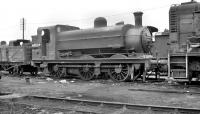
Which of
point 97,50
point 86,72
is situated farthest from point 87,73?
point 97,50

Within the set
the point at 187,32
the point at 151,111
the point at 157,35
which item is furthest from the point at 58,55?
the point at 151,111

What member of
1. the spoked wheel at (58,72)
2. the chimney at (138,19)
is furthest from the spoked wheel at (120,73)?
the spoked wheel at (58,72)

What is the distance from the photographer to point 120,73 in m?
16.5

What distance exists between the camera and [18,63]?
24.3 m

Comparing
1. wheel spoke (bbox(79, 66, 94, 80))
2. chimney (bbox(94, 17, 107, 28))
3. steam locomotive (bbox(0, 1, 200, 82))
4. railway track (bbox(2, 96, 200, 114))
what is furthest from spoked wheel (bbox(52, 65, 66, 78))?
railway track (bbox(2, 96, 200, 114))

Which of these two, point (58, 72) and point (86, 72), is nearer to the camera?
point (86, 72)

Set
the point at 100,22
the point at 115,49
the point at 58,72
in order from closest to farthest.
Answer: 1. the point at 115,49
2. the point at 100,22
3. the point at 58,72

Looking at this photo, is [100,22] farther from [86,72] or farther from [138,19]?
[86,72]

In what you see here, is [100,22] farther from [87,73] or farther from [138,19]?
[87,73]

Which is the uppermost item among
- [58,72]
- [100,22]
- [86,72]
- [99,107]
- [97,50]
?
[100,22]

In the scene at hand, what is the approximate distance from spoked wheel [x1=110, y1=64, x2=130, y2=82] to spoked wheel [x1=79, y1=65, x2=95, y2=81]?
1.72m

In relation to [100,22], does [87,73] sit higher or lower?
lower

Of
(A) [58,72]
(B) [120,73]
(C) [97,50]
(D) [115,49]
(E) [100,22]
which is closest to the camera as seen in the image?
(B) [120,73]

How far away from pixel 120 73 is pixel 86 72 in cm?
279
